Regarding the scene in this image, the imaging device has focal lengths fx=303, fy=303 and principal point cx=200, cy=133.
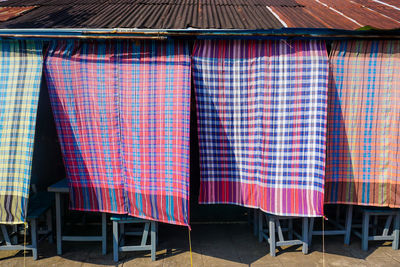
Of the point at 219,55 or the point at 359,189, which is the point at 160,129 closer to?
the point at 219,55

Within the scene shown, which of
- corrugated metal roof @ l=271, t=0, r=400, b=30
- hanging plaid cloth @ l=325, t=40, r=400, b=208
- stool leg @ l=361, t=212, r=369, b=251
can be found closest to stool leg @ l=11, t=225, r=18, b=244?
hanging plaid cloth @ l=325, t=40, r=400, b=208

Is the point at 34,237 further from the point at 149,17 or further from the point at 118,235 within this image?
the point at 149,17

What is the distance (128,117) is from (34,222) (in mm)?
2222

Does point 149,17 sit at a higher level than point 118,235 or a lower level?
higher

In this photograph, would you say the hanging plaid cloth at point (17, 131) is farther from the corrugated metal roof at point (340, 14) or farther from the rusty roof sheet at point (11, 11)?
the corrugated metal roof at point (340, 14)

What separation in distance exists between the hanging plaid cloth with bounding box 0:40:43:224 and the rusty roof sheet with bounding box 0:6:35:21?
1.13 m

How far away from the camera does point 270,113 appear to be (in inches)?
174

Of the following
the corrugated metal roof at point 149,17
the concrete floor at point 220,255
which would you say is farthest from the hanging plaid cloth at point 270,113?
the concrete floor at point 220,255

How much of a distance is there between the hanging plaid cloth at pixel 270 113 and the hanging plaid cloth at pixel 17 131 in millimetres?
2406

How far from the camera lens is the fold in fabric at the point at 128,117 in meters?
4.38

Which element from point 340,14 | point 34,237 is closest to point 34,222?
point 34,237

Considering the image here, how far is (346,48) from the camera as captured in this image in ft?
14.6

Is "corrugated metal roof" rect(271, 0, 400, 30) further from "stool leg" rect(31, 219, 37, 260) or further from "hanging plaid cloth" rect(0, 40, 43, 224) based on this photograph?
"stool leg" rect(31, 219, 37, 260)

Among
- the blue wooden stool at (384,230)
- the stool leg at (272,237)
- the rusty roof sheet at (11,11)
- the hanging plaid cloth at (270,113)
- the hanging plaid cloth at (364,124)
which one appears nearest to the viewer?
the hanging plaid cloth at (270,113)
